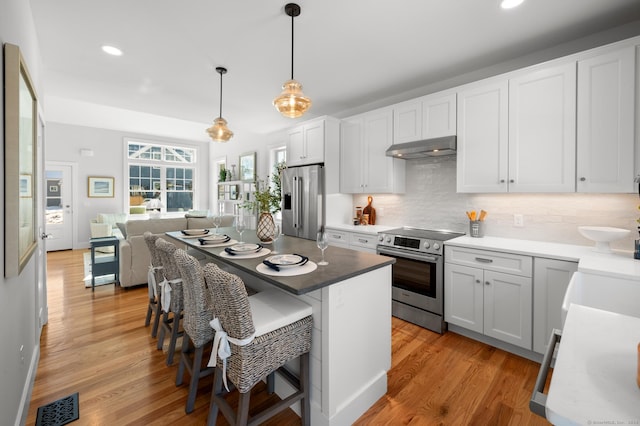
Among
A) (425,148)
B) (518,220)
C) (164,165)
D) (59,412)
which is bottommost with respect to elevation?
(59,412)

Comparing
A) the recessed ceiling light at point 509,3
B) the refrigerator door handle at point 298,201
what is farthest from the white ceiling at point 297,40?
the refrigerator door handle at point 298,201

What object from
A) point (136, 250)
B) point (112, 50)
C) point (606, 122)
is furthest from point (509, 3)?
point (136, 250)

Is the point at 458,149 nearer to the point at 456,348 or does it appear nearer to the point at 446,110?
the point at 446,110

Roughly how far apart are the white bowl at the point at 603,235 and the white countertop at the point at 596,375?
160cm

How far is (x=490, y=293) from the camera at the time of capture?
2586 mm

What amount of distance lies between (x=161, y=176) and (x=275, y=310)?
8433mm

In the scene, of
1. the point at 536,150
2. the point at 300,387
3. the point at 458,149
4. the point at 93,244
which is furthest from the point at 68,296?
the point at 536,150

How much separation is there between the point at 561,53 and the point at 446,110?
1041mm

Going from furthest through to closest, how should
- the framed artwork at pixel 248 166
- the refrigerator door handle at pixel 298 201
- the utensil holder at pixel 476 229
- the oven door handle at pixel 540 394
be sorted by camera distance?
the framed artwork at pixel 248 166
the refrigerator door handle at pixel 298 201
the utensil holder at pixel 476 229
the oven door handle at pixel 540 394

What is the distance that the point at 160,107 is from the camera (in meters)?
4.69

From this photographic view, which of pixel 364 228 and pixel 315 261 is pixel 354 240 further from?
pixel 315 261

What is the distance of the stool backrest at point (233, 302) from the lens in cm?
136

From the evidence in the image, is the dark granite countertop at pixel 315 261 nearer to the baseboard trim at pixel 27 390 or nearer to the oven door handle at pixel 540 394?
the oven door handle at pixel 540 394

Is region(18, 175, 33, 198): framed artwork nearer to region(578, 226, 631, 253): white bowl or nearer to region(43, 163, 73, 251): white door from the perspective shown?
region(578, 226, 631, 253): white bowl
